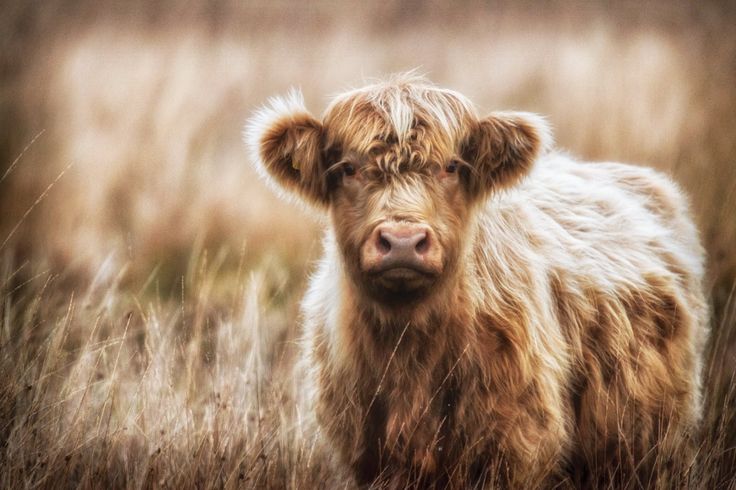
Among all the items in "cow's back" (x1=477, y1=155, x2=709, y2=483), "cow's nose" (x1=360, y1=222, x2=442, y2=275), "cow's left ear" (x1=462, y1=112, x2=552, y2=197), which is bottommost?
"cow's back" (x1=477, y1=155, x2=709, y2=483)

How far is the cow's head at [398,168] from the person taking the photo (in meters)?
3.35

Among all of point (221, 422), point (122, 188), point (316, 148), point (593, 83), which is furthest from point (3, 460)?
point (593, 83)

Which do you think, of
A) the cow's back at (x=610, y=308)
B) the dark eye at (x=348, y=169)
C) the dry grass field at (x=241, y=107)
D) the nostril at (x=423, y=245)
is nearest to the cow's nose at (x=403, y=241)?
the nostril at (x=423, y=245)

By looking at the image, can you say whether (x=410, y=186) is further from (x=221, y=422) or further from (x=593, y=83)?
(x=593, y=83)

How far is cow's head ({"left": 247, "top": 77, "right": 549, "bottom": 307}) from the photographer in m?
3.35

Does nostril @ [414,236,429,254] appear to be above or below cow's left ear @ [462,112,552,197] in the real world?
below

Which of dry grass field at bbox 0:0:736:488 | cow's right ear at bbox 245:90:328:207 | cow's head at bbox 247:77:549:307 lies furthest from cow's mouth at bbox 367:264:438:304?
dry grass field at bbox 0:0:736:488

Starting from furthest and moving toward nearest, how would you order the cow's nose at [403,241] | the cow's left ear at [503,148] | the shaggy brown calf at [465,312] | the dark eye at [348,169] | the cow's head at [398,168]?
the cow's left ear at [503,148]
the dark eye at [348,169]
the shaggy brown calf at [465,312]
the cow's head at [398,168]
the cow's nose at [403,241]

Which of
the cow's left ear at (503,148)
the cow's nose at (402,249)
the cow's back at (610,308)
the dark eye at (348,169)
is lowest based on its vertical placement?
the cow's back at (610,308)

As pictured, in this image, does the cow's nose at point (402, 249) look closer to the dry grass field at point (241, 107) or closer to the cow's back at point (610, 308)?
the cow's back at point (610, 308)

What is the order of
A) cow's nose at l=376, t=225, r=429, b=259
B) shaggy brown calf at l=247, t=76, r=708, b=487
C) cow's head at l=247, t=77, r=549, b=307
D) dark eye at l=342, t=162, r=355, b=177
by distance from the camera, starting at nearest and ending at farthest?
cow's nose at l=376, t=225, r=429, b=259 < cow's head at l=247, t=77, r=549, b=307 < shaggy brown calf at l=247, t=76, r=708, b=487 < dark eye at l=342, t=162, r=355, b=177

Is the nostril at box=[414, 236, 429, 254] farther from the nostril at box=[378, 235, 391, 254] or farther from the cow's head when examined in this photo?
the nostril at box=[378, 235, 391, 254]

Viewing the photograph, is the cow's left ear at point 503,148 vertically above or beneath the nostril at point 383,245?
above

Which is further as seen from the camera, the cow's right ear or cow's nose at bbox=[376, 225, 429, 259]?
the cow's right ear
